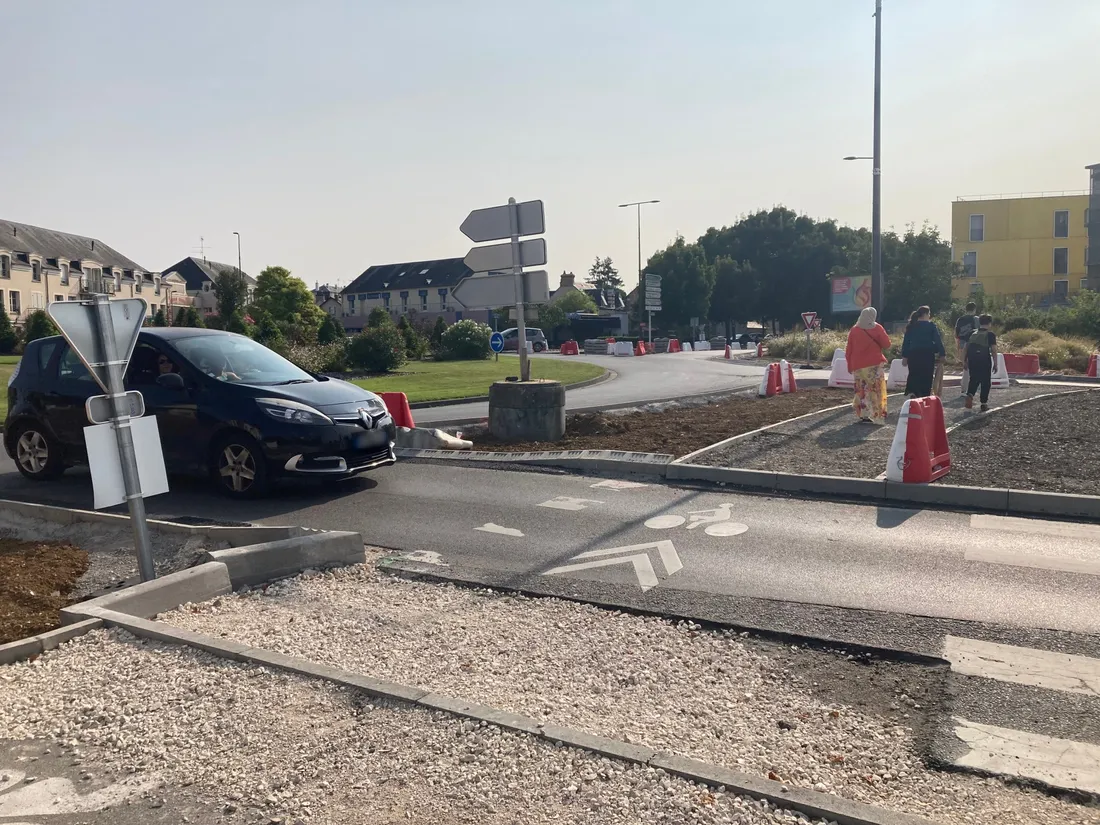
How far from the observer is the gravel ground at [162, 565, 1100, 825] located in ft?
10.8

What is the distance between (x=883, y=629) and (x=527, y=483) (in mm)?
5211

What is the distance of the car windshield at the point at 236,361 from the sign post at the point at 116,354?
353cm

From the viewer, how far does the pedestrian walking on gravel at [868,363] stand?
12414 mm

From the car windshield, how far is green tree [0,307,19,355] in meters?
48.7

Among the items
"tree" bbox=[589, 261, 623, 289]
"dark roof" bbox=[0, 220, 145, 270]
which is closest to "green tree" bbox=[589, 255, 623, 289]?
"tree" bbox=[589, 261, 623, 289]

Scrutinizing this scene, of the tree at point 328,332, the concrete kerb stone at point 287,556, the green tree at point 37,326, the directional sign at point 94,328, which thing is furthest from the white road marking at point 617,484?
the green tree at point 37,326

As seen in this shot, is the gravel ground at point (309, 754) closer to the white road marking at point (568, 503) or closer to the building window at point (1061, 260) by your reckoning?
the white road marking at point (568, 503)

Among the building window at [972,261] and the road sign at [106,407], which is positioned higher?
the building window at [972,261]

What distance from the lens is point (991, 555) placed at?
263 inches

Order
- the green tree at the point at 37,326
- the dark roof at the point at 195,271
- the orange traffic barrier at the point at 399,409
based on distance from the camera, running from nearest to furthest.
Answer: the orange traffic barrier at the point at 399,409
the green tree at the point at 37,326
the dark roof at the point at 195,271

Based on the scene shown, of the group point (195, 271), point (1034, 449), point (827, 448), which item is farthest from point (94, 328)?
point (195, 271)

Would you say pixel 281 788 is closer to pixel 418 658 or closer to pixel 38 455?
pixel 418 658

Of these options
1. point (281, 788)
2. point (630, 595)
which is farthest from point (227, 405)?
point (281, 788)

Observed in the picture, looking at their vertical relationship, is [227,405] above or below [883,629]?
above
